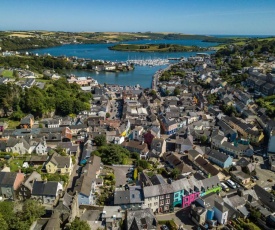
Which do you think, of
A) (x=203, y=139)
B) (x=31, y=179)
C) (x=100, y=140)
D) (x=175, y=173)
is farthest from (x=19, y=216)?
(x=203, y=139)

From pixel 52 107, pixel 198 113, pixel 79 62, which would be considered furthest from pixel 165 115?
pixel 79 62

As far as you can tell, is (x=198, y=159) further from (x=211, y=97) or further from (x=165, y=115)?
(x=211, y=97)

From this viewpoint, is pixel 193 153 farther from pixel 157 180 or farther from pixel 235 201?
pixel 235 201

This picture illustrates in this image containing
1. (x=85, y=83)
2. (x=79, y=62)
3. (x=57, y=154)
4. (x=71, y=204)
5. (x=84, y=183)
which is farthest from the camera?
(x=79, y=62)

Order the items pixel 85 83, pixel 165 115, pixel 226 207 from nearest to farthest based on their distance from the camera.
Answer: pixel 226 207 < pixel 165 115 < pixel 85 83

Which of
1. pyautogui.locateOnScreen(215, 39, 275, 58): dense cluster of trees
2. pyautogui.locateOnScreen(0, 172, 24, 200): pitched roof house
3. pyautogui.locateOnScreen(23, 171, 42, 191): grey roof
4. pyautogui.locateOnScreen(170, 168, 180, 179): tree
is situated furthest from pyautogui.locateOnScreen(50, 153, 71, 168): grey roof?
pyautogui.locateOnScreen(215, 39, 275, 58): dense cluster of trees
